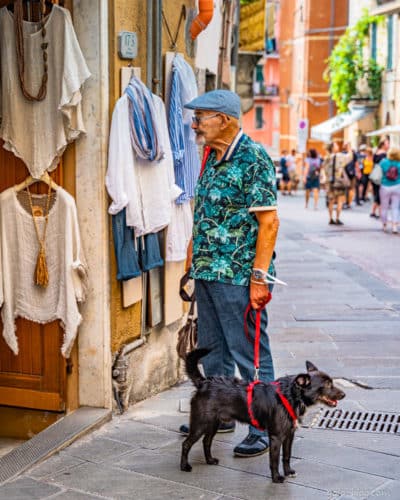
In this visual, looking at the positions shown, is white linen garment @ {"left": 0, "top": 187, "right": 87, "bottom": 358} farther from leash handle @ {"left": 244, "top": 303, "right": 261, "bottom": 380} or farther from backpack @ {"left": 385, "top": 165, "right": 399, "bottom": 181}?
backpack @ {"left": 385, "top": 165, "right": 399, "bottom": 181}

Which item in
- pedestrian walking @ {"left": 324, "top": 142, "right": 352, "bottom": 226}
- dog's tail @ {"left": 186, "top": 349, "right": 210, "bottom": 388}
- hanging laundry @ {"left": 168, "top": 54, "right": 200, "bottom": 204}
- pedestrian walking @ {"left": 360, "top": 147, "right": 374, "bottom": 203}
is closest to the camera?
dog's tail @ {"left": 186, "top": 349, "right": 210, "bottom": 388}

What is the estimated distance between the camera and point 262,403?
5098mm

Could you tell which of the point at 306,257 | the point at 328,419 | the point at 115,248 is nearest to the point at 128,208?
the point at 115,248

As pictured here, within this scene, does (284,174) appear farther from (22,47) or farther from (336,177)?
(22,47)

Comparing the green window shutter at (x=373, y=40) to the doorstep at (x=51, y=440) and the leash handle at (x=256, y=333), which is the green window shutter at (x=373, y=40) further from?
the leash handle at (x=256, y=333)

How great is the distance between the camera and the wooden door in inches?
244

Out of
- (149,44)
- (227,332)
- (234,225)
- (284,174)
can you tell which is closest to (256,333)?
(227,332)

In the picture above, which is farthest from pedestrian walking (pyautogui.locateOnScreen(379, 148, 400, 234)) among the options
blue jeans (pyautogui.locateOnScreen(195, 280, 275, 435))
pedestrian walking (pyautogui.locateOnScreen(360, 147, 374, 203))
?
blue jeans (pyautogui.locateOnScreen(195, 280, 275, 435))

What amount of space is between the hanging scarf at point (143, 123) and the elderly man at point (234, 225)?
2.05 ft

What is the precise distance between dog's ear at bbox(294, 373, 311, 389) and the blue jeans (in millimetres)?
528

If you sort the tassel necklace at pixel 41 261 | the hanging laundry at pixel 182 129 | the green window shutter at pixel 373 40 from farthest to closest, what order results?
1. the green window shutter at pixel 373 40
2. the hanging laundry at pixel 182 129
3. the tassel necklace at pixel 41 261

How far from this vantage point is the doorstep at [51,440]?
532cm

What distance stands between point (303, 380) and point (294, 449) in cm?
78

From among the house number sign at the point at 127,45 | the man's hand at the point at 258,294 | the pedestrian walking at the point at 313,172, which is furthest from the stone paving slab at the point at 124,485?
the pedestrian walking at the point at 313,172
